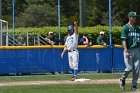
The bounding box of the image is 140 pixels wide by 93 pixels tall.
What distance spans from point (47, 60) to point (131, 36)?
10.3m

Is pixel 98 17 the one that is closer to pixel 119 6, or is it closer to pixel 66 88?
pixel 119 6

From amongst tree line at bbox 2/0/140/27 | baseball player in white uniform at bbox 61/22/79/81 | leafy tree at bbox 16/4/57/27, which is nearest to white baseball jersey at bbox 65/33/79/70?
baseball player in white uniform at bbox 61/22/79/81

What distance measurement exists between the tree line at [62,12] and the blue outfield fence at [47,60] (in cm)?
3282

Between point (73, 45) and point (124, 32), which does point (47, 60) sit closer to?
point (73, 45)

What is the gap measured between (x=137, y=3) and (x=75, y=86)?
143 ft

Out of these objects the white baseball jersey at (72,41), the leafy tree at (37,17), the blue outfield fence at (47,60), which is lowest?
the blue outfield fence at (47,60)

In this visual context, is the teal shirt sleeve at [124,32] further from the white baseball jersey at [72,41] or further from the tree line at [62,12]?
the tree line at [62,12]

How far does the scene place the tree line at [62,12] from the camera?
6425cm

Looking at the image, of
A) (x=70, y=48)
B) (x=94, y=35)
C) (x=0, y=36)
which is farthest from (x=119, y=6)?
(x=70, y=48)

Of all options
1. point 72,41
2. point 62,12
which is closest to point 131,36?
point 72,41

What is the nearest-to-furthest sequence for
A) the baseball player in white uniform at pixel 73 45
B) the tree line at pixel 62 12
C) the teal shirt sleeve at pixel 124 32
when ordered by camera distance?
the teal shirt sleeve at pixel 124 32 < the baseball player in white uniform at pixel 73 45 < the tree line at pixel 62 12

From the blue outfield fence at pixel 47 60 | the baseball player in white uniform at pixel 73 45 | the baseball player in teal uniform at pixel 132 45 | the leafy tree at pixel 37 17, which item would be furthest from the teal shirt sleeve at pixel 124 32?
the leafy tree at pixel 37 17

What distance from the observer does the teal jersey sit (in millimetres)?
15039

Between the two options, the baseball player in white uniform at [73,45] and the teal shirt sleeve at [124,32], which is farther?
the baseball player in white uniform at [73,45]
